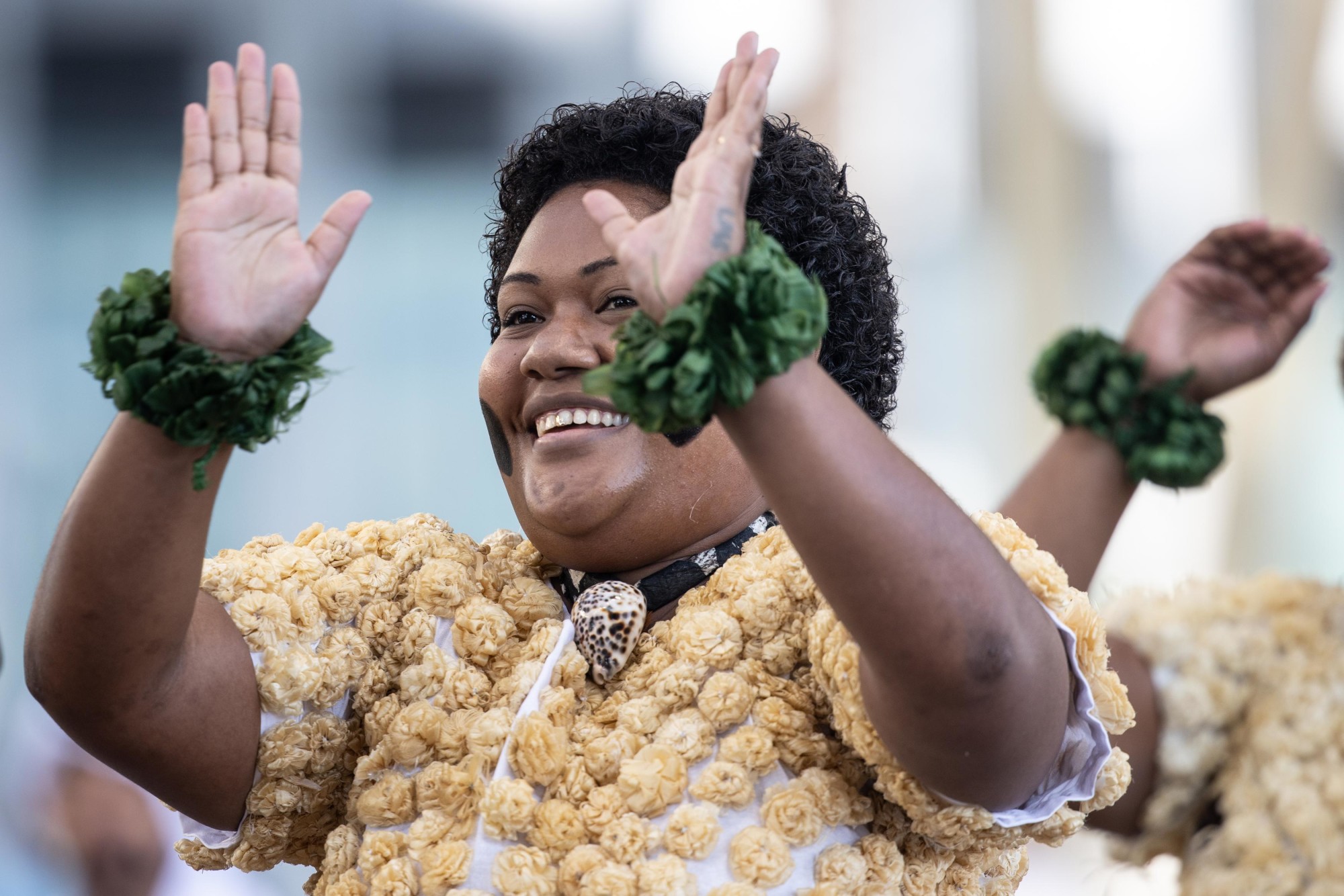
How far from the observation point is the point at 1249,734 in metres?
1.43

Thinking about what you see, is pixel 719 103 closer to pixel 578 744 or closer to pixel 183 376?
pixel 183 376

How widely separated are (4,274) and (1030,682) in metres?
4.22

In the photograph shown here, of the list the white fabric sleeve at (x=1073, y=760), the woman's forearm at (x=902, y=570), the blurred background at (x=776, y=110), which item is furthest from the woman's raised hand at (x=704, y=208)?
the blurred background at (x=776, y=110)

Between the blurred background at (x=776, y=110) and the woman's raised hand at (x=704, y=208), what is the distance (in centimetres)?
317

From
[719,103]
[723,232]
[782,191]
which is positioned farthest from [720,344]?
[782,191]

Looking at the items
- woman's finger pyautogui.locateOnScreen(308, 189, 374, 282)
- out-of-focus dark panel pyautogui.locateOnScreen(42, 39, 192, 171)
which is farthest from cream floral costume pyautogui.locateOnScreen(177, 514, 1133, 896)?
out-of-focus dark panel pyautogui.locateOnScreen(42, 39, 192, 171)

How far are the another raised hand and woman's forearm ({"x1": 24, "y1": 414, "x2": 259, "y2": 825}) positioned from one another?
1025 millimetres

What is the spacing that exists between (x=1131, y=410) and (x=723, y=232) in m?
0.54

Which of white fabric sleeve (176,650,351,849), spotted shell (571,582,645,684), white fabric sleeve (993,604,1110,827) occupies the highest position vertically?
spotted shell (571,582,645,684)

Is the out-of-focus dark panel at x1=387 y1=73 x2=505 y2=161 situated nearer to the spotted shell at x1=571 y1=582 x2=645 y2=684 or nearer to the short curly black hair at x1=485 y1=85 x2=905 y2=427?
the short curly black hair at x1=485 y1=85 x2=905 y2=427

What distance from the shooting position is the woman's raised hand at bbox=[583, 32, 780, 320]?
4.28 ft

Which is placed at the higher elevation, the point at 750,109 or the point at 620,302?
the point at 750,109

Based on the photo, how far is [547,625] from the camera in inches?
70.5

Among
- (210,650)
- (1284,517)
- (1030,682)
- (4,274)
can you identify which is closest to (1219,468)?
(1030,682)
